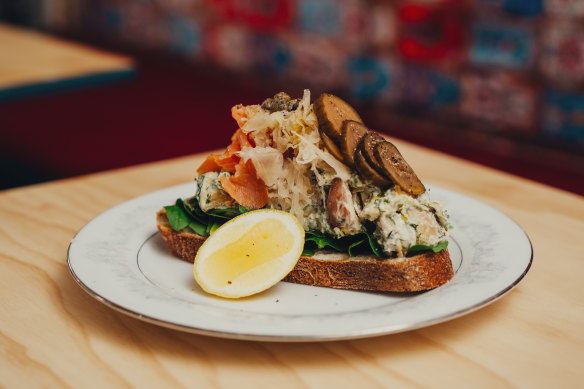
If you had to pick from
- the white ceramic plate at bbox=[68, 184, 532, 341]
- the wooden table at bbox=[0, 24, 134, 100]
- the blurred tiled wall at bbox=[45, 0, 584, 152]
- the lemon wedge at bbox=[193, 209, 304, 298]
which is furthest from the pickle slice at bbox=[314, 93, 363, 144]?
the blurred tiled wall at bbox=[45, 0, 584, 152]

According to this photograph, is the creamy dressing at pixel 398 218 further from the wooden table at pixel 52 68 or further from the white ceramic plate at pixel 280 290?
the wooden table at pixel 52 68

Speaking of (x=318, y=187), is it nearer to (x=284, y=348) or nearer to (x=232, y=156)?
(x=232, y=156)

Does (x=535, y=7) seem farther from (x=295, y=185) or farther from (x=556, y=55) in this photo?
(x=295, y=185)

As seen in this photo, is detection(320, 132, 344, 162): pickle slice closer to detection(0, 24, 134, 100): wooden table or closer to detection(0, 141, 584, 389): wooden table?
detection(0, 141, 584, 389): wooden table

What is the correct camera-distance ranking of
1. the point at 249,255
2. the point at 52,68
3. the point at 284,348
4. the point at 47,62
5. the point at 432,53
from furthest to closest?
the point at 432,53 → the point at 47,62 → the point at 52,68 → the point at 249,255 → the point at 284,348

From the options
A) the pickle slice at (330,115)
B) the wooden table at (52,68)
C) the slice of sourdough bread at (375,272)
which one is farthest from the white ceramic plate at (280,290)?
the wooden table at (52,68)

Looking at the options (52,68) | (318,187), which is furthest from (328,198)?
(52,68)

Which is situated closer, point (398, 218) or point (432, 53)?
point (398, 218)
